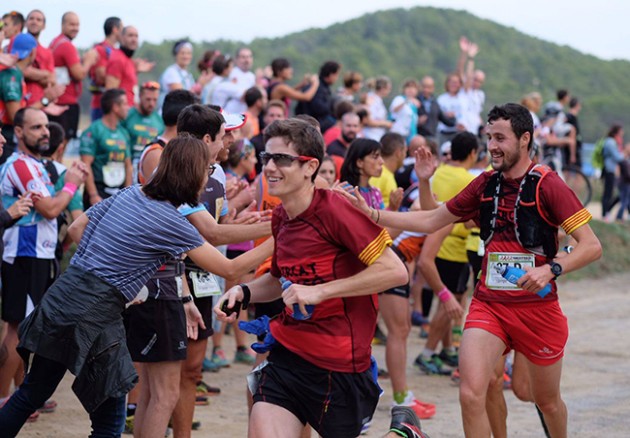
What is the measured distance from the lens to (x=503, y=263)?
5.60 metres

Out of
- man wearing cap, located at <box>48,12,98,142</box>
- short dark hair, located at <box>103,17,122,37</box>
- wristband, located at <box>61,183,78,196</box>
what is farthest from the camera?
short dark hair, located at <box>103,17,122,37</box>

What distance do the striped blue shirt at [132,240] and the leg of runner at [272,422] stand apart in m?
0.94

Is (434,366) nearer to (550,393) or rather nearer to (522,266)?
(550,393)

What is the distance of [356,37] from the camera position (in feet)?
160

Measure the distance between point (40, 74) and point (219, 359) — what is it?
3416 mm

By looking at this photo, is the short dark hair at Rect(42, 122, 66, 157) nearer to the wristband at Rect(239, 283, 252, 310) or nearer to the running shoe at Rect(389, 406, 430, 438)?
the wristband at Rect(239, 283, 252, 310)

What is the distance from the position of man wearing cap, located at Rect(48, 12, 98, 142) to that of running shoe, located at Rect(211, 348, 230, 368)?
10.7ft

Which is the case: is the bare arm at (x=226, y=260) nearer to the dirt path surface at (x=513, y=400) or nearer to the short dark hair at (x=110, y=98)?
the dirt path surface at (x=513, y=400)

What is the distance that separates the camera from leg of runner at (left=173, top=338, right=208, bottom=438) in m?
5.97

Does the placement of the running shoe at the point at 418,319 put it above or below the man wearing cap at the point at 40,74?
below

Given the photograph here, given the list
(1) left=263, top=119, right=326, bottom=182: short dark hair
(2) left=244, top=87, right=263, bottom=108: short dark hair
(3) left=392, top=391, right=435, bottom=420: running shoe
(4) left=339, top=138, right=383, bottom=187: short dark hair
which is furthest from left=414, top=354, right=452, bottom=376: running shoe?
(1) left=263, top=119, right=326, bottom=182: short dark hair

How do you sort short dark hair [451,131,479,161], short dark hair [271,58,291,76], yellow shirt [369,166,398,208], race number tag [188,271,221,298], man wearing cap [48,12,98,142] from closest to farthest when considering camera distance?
race number tag [188,271,221,298] → short dark hair [451,131,479,161] → yellow shirt [369,166,398,208] → man wearing cap [48,12,98,142] → short dark hair [271,58,291,76]

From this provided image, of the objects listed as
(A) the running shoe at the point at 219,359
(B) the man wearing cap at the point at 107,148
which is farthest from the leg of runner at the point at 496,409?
(B) the man wearing cap at the point at 107,148

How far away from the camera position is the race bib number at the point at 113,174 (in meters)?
9.66
